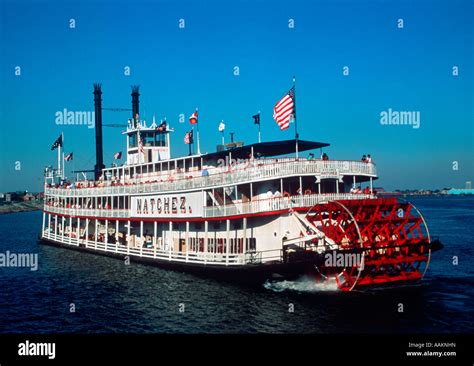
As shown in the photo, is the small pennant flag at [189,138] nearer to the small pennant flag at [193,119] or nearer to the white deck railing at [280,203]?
the small pennant flag at [193,119]

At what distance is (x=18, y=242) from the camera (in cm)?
5444

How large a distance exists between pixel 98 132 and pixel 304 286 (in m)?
32.9

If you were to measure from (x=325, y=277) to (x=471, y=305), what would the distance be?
647cm

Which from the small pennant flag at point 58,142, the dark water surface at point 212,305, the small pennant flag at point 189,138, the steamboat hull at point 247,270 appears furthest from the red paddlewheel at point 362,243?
the small pennant flag at point 58,142

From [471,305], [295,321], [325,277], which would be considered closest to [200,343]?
[295,321]

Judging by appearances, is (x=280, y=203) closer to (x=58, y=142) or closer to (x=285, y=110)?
(x=285, y=110)

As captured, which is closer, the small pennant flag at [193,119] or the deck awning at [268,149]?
the deck awning at [268,149]

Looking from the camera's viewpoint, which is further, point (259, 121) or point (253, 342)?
point (259, 121)

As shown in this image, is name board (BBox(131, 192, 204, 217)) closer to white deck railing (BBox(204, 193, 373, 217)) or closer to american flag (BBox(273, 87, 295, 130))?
white deck railing (BBox(204, 193, 373, 217))

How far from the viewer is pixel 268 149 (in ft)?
93.8

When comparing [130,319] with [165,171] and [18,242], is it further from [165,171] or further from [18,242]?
[18,242]

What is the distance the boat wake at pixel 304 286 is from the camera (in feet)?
77.9

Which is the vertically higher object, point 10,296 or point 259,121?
point 259,121

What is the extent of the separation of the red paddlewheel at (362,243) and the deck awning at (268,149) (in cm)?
463
